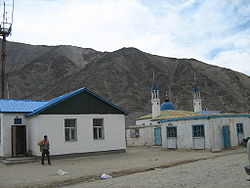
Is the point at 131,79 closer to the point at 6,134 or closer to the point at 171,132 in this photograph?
the point at 171,132

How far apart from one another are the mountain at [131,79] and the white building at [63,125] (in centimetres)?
3761

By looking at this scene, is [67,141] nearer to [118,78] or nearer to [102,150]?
[102,150]

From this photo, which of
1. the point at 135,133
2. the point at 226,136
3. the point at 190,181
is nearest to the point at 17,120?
the point at 190,181

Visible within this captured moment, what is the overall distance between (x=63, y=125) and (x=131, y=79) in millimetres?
70578

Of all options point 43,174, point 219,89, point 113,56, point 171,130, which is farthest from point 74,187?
point 113,56

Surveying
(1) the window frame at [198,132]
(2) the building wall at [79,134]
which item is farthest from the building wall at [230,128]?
(2) the building wall at [79,134]

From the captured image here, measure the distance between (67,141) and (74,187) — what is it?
10168mm

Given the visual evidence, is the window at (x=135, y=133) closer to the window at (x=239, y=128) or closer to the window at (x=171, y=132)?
the window at (x=171, y=132)

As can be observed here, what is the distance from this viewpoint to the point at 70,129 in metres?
20.1

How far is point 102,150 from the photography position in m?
21.1

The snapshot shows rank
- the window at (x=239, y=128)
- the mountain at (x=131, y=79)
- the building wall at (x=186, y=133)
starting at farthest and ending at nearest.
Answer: the mountain at (x=131, y=79) → the window at (x=239, y=128) → the building wall at (x=186, y=133)

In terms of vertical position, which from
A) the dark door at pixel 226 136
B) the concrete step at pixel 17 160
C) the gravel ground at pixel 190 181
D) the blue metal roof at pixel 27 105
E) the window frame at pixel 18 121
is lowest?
the concrete step at pixel 17 160

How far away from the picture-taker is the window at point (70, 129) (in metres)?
19.9

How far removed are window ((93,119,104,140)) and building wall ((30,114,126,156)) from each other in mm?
316
